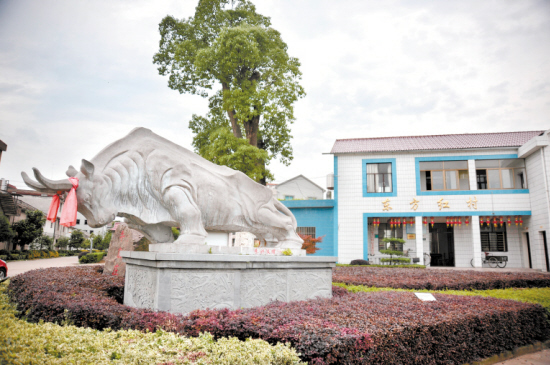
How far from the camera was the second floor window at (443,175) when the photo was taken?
58.1 feet

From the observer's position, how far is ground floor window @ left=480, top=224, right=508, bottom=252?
18.1m

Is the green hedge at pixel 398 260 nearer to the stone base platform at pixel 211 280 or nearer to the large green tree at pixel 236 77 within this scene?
the large green tree at pixel 236 77

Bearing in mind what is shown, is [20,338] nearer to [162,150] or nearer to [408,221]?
[162,150]

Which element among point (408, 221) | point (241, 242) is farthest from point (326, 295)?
point (408, 221)

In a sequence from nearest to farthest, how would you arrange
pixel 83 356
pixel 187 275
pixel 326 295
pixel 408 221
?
pixel 83 356 → pixel 187 275 → pixel 326 295 → pixel 408 221

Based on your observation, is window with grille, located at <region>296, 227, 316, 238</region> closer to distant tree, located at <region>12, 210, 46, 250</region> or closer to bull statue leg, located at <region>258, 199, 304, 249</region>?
bull statue leg, located at <region>258, 199, 304, 249</region>

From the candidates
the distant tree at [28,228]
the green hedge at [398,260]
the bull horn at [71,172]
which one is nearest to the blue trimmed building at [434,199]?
the green hedge at [398,260]

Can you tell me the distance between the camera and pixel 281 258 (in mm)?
5039

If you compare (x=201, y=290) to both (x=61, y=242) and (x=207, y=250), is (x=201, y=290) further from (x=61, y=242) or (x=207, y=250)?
(x=61, y=242)

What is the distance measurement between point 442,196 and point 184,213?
15448 millimetres

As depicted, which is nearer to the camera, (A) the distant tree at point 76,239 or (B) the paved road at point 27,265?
(B) the paved road at point 27,265

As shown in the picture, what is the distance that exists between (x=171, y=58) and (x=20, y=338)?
519 inches

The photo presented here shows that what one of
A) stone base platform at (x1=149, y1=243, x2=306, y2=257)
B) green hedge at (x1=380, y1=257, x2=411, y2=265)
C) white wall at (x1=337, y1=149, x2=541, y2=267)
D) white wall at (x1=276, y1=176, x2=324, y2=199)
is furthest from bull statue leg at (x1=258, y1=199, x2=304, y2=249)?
white wall at (x1=276, y1=176, x2=324, y2=199)

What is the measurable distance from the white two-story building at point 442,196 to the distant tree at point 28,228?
18.7m
